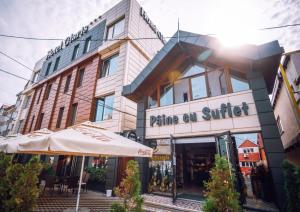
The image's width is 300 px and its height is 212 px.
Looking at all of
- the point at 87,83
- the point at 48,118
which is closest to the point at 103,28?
the point at 87,83

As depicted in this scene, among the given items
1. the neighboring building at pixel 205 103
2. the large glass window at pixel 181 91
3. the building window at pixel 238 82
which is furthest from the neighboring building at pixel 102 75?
the building window at pixel 238 82

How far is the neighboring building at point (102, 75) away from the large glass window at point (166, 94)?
2.71 meters

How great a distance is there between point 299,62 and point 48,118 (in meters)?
18.8

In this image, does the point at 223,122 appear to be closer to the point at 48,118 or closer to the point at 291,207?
the point at 291,207

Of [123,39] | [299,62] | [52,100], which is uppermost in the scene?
[123,39]

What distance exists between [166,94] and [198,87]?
1.86 m

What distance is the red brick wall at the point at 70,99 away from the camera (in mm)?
12414

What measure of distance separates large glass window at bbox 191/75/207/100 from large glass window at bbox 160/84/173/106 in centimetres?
129

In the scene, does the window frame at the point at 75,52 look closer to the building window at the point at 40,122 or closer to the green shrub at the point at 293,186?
the building window at the point at 40,122

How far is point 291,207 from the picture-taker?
13.6ft

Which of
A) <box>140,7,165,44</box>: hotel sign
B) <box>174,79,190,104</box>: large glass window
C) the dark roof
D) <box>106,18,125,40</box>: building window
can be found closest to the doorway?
<box>174,79,190,104</box>: large glass window

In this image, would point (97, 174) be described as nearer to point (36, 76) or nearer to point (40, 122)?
point (40, 122)

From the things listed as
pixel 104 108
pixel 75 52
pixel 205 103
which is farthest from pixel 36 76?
pixel 205 103

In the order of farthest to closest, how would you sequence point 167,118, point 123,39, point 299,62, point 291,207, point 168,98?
1. point 123,39
2. point 168,98
3. point 167,118
4. point 299,62
5. point 291,207
